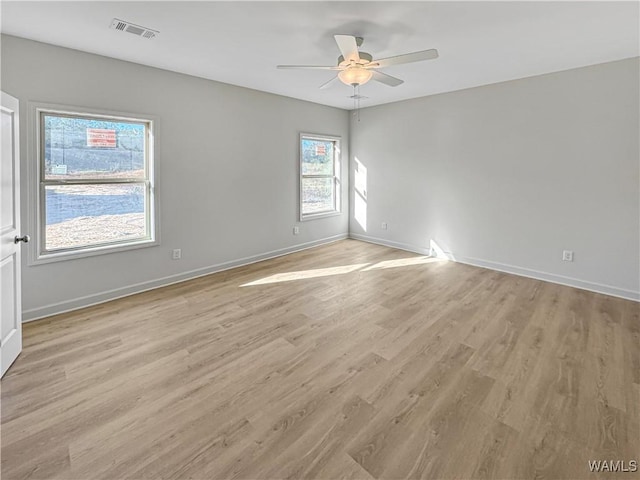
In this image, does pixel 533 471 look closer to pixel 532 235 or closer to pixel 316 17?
pixel 316 17

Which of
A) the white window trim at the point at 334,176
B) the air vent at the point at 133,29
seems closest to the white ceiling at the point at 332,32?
the air vent at the point at 133,29

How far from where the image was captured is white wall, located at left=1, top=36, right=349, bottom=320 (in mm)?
3104

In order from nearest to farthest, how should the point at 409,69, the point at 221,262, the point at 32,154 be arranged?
the point at 32,154
the point at 409,69
the point at 221,262

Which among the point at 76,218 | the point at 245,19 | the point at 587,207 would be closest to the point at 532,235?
the point at 587,207

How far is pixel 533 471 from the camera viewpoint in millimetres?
1541

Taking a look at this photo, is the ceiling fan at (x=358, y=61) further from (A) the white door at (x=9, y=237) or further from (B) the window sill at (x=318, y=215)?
(B) the window sill at (x=318, y=215)

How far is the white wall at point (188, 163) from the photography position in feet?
10.2

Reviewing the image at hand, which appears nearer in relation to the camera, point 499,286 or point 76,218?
point 76,218

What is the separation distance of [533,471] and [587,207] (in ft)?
11.5

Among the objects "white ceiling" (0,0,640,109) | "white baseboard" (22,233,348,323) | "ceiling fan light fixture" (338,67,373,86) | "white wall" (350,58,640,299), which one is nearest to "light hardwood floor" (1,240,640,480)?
"white baseboard" (22,233,348,323)

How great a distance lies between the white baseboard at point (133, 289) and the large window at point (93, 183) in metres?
0.49

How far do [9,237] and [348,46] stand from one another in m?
2.88

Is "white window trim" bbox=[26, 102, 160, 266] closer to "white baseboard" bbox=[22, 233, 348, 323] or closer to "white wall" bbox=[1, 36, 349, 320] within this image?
"white wall" bbox=[1, 36, 349, 320]

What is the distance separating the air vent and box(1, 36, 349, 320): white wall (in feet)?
2.60
